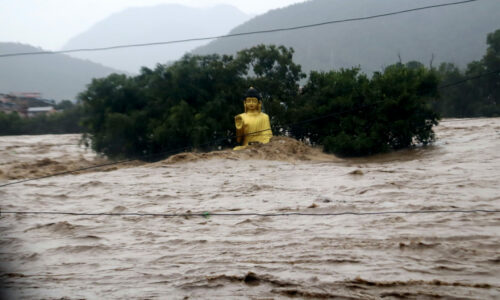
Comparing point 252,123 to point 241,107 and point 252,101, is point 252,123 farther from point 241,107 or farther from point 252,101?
point 241,107

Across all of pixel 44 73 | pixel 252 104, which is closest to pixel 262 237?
pixel 252 104

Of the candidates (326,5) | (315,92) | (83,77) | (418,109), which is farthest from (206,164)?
(326,5)

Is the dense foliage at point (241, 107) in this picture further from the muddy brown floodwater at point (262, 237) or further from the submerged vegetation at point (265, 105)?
the muddy brown floodwater at point (262, 237)

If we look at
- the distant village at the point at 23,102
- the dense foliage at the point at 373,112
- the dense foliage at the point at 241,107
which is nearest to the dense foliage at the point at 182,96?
the dense foliage at the point at 241,107

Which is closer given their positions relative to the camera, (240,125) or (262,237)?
(262,237)

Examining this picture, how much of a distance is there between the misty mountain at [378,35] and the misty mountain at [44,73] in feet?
80.0

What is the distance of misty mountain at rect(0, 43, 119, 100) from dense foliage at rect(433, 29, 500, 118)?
76.1ft

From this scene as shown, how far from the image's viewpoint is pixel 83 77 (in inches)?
2095

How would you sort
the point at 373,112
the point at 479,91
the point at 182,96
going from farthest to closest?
the point at 479,91
the point at 182,96
the point at 373,112

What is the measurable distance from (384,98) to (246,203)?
27.2 ft

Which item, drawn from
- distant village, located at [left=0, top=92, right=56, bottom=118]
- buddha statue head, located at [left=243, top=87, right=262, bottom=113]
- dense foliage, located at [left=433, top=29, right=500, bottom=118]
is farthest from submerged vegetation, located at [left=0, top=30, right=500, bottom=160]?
dense foliage, located at [left=433, top=29, right=500, bottom=118]

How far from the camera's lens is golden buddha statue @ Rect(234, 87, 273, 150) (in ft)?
44.3

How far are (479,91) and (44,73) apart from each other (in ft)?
119

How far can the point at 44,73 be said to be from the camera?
43.2 meters
